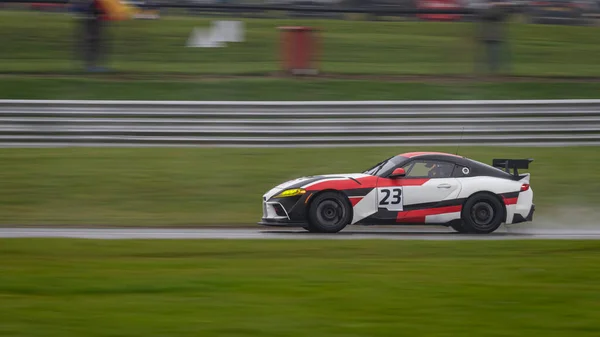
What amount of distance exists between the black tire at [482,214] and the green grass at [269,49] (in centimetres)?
695

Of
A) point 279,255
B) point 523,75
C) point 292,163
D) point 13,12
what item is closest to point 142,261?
point 279,255

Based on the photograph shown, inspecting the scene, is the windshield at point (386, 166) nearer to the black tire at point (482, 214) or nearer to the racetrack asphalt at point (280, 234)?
the racetrack asphalt at point (280, 234)

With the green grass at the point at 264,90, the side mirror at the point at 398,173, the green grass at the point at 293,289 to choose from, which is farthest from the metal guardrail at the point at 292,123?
the green grass at the point at 293,289

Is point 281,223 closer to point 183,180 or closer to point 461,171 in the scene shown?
point 461,171

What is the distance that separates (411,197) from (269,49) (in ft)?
28.2

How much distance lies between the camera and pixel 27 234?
1077 centimetres

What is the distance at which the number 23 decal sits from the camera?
11.3 meters

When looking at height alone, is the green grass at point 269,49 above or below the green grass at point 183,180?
above

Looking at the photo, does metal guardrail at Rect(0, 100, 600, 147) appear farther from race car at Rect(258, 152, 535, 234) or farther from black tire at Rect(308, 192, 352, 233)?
black tire at Rect(308, 192, 352, 233)

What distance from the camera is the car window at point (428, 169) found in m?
11.6

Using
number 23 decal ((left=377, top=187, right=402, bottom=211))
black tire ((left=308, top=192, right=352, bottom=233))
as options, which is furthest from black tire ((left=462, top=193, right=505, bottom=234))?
black tire ((left=308, top=192, right=352, bottom=233))

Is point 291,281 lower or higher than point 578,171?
lower

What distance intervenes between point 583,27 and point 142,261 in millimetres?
16600

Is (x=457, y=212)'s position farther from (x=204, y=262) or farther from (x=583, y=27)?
(x=583, y=27)
